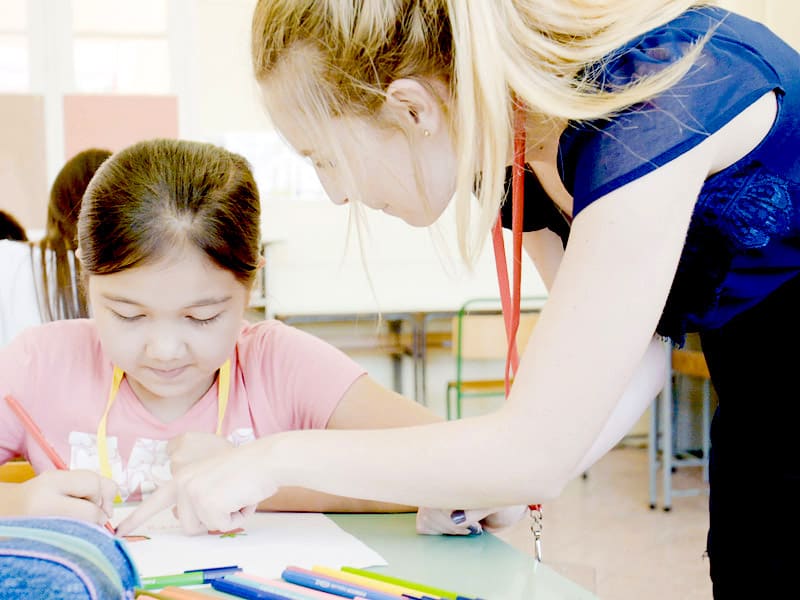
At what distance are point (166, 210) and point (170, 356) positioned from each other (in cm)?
16

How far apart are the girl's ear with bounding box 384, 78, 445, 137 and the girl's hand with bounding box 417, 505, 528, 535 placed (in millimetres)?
327

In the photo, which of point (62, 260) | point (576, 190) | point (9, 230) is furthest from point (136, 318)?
point (9, 230)

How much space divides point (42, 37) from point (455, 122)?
399cm

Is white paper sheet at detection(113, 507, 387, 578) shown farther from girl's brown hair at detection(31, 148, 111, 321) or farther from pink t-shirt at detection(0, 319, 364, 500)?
girl's brown hair at detection(31, 148, 111, 321)

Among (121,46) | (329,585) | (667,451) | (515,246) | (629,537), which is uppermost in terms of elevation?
(121,46)

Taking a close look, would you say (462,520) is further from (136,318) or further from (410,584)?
(136,318)

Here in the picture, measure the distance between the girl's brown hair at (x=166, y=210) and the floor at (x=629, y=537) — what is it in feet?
4.14

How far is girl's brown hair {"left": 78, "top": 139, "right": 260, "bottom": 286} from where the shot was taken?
959 millimetres

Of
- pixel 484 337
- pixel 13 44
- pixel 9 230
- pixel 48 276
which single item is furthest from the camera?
pixel 13 44

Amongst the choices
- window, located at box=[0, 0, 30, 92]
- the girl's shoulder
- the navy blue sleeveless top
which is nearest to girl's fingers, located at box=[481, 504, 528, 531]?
the navy blue sleeveless top

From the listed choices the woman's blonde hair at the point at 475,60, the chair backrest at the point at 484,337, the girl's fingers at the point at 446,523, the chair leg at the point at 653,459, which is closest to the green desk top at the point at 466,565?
the girl's fingers at the point at 446,523

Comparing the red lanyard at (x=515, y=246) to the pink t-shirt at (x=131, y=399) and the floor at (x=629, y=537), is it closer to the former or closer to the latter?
the pink t-shirt at (x=131, y=399)

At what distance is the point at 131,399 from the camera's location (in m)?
1.06

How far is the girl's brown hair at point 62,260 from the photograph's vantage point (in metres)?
1.73
